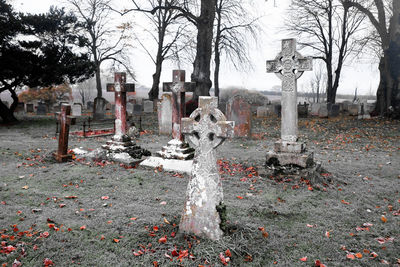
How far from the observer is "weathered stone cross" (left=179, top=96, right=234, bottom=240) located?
11.6 feet

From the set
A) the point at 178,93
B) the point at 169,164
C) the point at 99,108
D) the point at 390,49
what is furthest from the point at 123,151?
the point at 390,49

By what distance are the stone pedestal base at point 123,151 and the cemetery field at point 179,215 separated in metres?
0.36

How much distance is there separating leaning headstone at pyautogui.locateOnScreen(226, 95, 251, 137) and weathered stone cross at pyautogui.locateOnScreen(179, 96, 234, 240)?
30.3ft

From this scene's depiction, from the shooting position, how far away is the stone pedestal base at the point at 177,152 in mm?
7289

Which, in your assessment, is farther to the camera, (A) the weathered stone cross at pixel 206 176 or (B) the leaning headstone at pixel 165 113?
(B) the leaning headstone at pixel 165 113

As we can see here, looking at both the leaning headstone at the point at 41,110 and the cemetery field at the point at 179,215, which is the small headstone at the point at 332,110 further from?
the leaning headstone at the point at 41,110

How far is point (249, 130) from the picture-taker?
1273 centimetres

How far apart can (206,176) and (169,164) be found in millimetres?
3669

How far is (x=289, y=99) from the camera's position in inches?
263

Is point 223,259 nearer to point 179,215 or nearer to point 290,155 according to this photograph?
point 179,215

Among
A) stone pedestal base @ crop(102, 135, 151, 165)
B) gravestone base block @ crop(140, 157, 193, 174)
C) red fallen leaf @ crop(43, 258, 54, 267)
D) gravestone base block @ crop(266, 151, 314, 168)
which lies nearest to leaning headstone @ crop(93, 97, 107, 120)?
stone pedestal base @ crop(102, 135, 151, 165)

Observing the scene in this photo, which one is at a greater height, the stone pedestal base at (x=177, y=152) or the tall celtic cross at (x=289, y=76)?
the tall celtic cross at (x=289, y=76)

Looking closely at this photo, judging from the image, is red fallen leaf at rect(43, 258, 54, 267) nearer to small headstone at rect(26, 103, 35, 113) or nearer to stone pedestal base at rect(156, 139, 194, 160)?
stone pedestal base at rect(156, 139, 194, 160)

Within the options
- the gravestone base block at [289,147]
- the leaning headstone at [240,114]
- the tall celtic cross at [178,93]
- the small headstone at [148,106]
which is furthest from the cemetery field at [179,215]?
the small headstone at [148,106]
